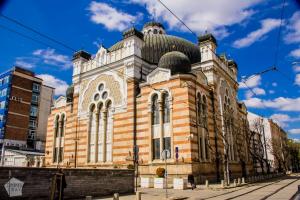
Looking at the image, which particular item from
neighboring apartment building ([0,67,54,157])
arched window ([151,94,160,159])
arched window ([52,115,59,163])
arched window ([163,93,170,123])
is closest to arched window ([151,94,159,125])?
arched window ([151,94,160,159])

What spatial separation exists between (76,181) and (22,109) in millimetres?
46007

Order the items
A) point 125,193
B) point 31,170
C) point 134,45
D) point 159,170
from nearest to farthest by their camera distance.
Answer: point 31,170, point 125,193, point 159,170, point 134,45

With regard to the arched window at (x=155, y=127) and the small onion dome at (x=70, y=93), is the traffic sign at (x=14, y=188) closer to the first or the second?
the arched window at (x=155, y=127)

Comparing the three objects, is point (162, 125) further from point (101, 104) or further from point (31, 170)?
point (31, 170)

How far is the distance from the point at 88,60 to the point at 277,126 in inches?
2871

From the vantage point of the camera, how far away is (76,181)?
52.7 ft

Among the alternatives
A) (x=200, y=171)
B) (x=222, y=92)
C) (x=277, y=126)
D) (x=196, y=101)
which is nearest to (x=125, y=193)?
(x=200, y=171)

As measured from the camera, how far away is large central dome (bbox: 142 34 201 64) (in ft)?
118

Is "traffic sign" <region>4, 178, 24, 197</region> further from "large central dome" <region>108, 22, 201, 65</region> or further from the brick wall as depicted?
"large central dome" <region>108, 22, 201, 65</region>

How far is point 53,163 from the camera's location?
37.4 m

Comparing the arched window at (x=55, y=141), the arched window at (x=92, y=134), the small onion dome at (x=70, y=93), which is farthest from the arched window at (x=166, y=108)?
the arched window at (x=55, y=141)

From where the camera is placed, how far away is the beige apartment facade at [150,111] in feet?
88.1

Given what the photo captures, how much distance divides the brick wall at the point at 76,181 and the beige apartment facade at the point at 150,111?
776 centimetres

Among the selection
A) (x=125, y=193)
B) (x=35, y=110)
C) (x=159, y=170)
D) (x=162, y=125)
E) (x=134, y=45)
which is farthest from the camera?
(x=35, y=110)
